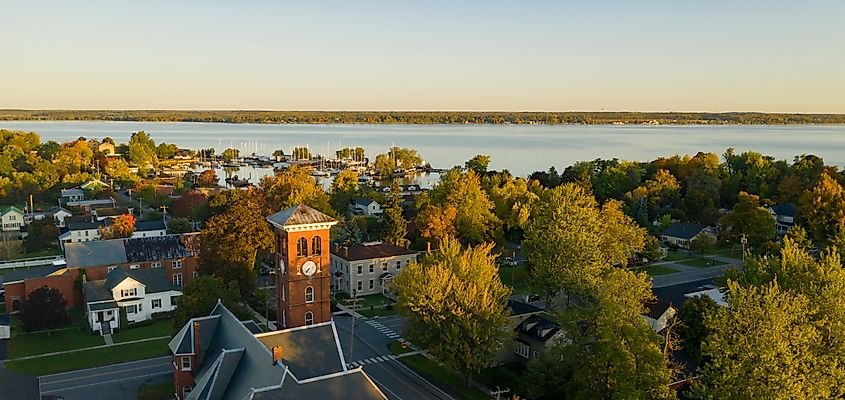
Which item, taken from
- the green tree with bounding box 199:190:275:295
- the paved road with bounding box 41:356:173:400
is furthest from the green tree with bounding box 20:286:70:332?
the green tree with bounding box 199:190:275:295

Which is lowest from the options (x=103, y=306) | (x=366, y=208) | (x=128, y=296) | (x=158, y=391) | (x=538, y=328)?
(x=158, y=391)

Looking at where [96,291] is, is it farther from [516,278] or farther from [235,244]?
[516,278]

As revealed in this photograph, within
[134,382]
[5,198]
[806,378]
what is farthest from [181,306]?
[5,198]

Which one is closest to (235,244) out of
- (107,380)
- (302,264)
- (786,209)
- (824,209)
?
(107,380)

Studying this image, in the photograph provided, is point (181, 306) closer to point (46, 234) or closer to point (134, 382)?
point (134, 382)

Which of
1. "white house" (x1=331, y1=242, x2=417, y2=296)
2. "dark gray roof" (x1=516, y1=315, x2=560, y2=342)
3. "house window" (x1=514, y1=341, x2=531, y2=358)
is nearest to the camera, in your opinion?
"dark gray roof" (x1=516, y1=315, x2=560, y2=342)

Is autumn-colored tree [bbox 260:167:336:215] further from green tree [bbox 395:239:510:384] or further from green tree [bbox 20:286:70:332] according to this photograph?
green tree [bbox 395:239:510:384]
